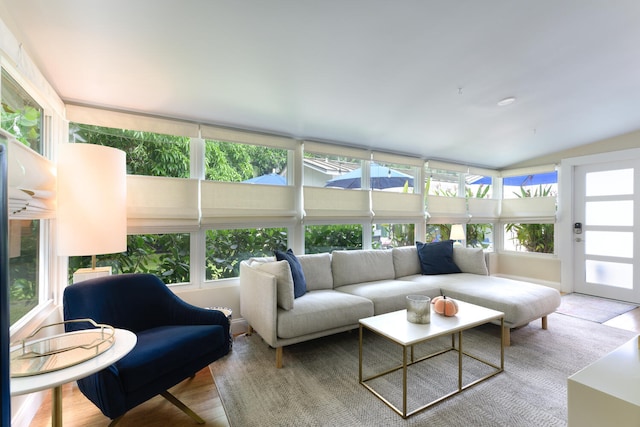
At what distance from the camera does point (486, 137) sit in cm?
415

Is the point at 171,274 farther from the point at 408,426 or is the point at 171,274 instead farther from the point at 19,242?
the point at 408,426

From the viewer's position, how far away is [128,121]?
8.87 feet

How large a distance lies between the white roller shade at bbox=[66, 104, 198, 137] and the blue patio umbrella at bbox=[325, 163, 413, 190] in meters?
1.84

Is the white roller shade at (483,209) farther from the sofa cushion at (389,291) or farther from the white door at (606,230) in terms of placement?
the sofa cushion at (389,291)

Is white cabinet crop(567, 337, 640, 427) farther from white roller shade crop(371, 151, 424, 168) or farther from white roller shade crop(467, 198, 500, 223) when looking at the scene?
white roller shade crop(467, 198, 500, 223)

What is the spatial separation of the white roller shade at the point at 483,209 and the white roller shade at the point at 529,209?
0.13 m

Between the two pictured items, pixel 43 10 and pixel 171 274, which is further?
pixel 171 274

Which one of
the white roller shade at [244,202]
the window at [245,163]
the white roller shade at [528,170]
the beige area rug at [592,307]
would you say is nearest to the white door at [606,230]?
the beige area rug at [592,307]

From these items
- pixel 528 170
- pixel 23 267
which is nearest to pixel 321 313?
pixel 23 267

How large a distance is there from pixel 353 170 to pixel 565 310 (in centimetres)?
328

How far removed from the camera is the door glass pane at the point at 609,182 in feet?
13.7

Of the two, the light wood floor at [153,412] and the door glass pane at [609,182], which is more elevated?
the door glass pane at [609,182]

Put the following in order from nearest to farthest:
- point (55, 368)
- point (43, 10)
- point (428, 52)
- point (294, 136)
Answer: point (55, 368), point (43, 10), point (428, 52), point (294, 136)

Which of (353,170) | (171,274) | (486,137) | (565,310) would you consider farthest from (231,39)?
(565,310)
